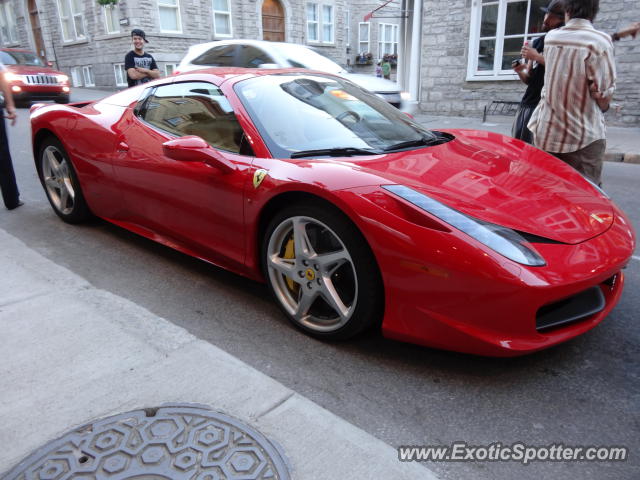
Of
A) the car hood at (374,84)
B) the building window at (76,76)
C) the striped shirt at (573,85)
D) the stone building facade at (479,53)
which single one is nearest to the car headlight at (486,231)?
the striped shirt at (573,85)

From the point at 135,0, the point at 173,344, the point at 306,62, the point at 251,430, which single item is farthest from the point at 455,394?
the point at 135,0

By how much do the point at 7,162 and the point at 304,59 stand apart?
5160mm

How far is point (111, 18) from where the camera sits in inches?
816

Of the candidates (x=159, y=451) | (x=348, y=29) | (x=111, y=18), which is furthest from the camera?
(x=348, y=29)

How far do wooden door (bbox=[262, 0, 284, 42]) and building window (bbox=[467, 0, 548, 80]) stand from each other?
Answer: 14.4m

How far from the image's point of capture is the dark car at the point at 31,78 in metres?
14.6

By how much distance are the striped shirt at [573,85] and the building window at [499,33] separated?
8.99m

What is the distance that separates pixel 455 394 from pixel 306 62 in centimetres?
738

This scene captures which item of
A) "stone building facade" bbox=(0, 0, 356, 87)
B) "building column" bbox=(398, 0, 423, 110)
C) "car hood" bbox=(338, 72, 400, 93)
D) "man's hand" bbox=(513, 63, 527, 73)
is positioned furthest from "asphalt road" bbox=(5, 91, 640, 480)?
"stone building facade" bbox=(0, 0, 356, 87)

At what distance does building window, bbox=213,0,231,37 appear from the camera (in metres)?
22.4

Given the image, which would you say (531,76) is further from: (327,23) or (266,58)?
(327,23)

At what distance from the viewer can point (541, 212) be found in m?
2.34

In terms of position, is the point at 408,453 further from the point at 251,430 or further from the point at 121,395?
the point at 121,395

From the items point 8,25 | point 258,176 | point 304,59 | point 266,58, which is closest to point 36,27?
point 8,25
